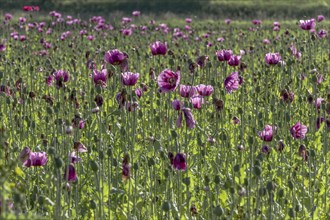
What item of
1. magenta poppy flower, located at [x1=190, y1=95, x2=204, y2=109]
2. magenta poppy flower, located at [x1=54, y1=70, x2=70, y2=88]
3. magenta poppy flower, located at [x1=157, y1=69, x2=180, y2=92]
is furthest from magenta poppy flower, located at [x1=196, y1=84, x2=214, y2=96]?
magenta poppy flower, located at [x1=54, y1=70, x2=70, y2=88]

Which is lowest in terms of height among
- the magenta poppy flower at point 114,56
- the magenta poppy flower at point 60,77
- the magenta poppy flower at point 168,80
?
the magenta poppy flower at point 60,77

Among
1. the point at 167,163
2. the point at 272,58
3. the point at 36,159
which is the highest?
the point at 272,58

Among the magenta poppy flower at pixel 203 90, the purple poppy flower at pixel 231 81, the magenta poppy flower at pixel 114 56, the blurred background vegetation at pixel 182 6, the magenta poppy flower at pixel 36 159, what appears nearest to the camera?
the magenta poppy flower at pixel 36 159

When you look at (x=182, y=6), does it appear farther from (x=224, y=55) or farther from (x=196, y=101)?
(x=196, y=101)

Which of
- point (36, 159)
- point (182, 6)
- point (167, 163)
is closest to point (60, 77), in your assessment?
point (167, 163)

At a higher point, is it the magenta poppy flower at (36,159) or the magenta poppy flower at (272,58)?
the magenta poppy flower at (272,58)

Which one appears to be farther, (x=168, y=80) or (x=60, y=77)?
(x=60, y=77)

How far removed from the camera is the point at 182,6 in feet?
97.3

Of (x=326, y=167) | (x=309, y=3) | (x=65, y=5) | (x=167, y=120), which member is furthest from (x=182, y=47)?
(x=65, y=5)

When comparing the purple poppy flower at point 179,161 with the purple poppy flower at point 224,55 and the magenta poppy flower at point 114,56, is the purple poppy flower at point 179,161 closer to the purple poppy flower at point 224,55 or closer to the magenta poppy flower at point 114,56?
the magenta poppy flower at point 114,56

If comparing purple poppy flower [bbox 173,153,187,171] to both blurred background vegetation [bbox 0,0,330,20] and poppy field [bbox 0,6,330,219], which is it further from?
blurred background vegetation [bbox 0,0,330,20]

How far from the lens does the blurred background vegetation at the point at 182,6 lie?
91.2 feet

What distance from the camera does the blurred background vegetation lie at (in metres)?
27.8

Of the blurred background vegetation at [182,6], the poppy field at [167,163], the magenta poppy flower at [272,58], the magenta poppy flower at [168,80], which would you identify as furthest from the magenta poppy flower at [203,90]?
the blurred background vegetation at [182,6]
